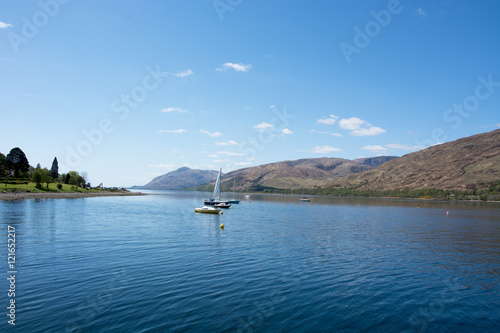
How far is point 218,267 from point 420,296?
734 inches

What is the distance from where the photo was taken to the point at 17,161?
181250 millimetres

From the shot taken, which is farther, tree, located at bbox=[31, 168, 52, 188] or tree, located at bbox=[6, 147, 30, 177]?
tree, located at bbox=[6, 147, 30, 177]

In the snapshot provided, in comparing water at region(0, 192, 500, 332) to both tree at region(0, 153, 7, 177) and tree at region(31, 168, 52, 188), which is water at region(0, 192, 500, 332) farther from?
tree at region(0, 153, 7, 177)

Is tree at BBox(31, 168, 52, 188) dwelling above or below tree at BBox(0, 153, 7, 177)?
below

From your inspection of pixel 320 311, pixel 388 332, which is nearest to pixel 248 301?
pixel 320 311

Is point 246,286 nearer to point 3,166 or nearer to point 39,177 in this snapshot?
point 39,177

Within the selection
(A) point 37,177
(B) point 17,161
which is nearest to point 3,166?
(B) point 17,161

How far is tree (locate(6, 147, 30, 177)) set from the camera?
178400mm

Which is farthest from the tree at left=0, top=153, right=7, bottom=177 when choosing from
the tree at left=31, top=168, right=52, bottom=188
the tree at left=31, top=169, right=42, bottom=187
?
the tree at left=31, top=169, right=42, bottom=187

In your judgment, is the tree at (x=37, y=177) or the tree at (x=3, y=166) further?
the tree at (x=3, y=166)

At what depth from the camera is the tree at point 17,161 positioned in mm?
178400

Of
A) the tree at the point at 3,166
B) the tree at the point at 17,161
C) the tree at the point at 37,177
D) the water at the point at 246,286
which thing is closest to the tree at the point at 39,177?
the tree at the point at 37,177

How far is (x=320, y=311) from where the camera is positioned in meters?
20.7

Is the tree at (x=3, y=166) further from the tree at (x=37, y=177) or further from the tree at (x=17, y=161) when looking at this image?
the tree at (x=37, y=177)
